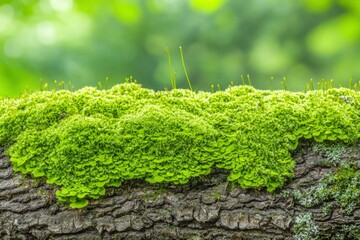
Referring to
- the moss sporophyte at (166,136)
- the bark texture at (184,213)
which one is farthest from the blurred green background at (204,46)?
the bark texture at (184,213)

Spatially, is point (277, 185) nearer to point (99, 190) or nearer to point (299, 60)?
point (99, 190)

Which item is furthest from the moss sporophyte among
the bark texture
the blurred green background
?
the blurred green background

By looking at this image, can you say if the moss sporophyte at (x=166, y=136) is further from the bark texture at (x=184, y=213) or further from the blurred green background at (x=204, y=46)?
the blurred green background at (x=204, y=46)

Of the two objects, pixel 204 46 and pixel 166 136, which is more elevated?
pixel 204 46

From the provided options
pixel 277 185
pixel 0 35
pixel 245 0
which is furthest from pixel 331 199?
pixel 245 0

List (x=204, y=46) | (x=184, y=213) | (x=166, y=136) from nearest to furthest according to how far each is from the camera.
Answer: (x=184, y=213) < (x=166, y=136) < (x=204, y=46)

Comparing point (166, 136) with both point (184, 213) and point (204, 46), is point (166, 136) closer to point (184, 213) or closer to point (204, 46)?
point (184, 213)

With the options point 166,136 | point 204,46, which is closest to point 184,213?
point 166,136
